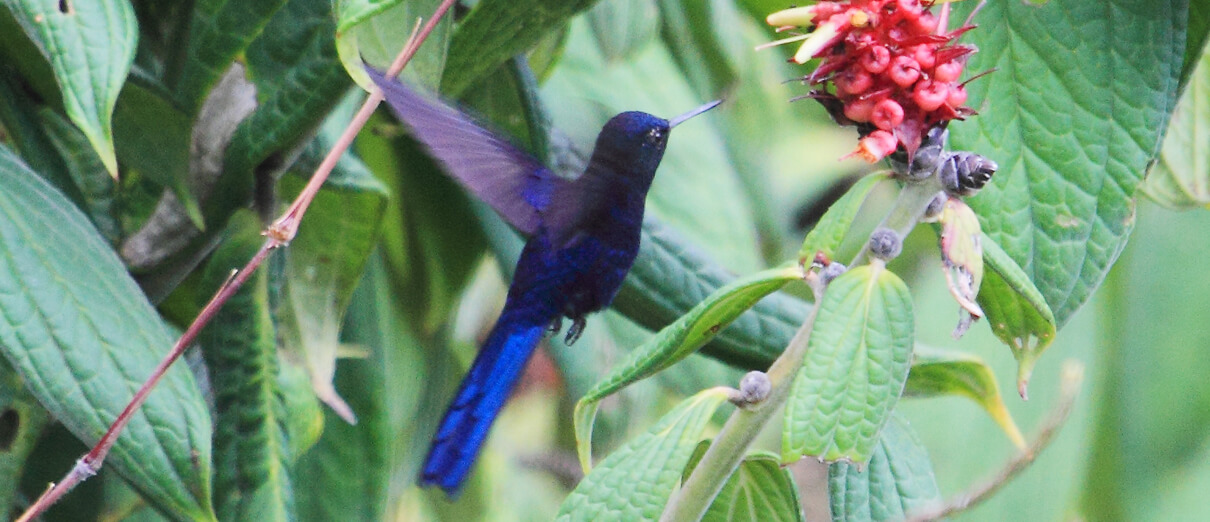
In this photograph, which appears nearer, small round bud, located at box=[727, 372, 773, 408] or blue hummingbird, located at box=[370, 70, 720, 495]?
small round bud, located at box=[727, 372, 773, 408]

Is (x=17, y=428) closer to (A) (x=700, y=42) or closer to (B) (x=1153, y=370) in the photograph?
(A) (x=700, y=42)

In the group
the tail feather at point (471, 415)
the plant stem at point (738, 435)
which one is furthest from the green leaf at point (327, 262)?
the plant stem at point (738, 435)

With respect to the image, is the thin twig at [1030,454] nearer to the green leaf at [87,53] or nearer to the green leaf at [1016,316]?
the green leaf at [1016,316]

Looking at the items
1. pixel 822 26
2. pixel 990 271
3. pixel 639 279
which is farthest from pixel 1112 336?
pixel 822 26

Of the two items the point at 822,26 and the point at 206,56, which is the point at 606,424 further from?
the point at 822,26

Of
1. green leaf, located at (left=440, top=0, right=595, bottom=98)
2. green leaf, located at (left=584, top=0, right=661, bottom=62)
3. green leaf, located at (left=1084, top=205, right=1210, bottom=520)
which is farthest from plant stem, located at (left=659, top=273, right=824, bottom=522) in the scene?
green leaf, located at (left=1084, top=205, right=1210, bottom=520)

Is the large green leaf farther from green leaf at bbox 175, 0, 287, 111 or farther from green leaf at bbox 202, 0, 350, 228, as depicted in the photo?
green leaf at bbox 175, 0, 287, 111
